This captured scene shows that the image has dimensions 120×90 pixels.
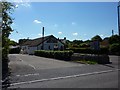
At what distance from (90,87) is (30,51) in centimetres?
5437

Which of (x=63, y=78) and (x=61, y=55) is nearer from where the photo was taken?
(x=63, y=78)

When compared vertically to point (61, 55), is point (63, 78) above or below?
below

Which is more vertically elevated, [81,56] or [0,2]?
[0,2]

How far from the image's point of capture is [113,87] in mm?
10414

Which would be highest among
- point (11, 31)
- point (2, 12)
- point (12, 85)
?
A: point (2, 12)

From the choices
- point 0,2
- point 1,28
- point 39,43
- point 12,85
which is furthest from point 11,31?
point 39,43

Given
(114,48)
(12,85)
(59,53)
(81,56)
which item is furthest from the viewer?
(114,48)

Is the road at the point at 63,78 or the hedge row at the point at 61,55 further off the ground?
the hedge row at the point at 61,55

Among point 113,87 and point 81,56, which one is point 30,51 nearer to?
point 81,56

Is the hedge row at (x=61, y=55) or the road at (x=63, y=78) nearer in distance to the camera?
the road at (x=63, y=78)

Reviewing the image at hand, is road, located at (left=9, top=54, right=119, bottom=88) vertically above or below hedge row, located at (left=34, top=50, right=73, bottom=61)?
below

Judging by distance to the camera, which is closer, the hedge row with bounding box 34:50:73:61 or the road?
the road

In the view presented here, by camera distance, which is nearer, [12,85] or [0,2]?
[12,85]

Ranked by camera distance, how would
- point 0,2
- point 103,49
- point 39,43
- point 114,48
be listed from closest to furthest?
point 0,2 < point 103,49 < point 114,48 < point 39,43
